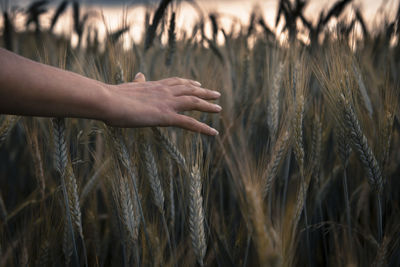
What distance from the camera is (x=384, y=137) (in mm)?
991

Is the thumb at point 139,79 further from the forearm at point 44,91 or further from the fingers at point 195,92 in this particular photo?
the forearm at point 44,91

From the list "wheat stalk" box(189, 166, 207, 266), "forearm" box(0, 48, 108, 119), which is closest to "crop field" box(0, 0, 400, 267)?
"wheat stalk" box(189, 166, 207, 266)

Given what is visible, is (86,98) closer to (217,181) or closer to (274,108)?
(274,108)

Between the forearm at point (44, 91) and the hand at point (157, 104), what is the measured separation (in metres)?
0.05

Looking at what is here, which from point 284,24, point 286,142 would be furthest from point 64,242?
Answer: point 284,24

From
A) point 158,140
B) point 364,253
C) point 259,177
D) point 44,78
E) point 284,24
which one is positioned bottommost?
point 364,253

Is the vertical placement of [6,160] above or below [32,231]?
above

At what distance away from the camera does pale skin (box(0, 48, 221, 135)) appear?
0.67 meters

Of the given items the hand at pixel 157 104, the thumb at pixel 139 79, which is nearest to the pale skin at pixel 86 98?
the hand at pixel 157 104

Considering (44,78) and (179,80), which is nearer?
(44,78)

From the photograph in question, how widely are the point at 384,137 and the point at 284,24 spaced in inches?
35.0

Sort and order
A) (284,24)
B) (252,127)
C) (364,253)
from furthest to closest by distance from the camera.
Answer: (284,24)
(252,127)
(364,253)

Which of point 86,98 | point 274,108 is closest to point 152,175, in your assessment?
point 86,98

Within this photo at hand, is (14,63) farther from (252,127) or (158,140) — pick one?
(252,127)
